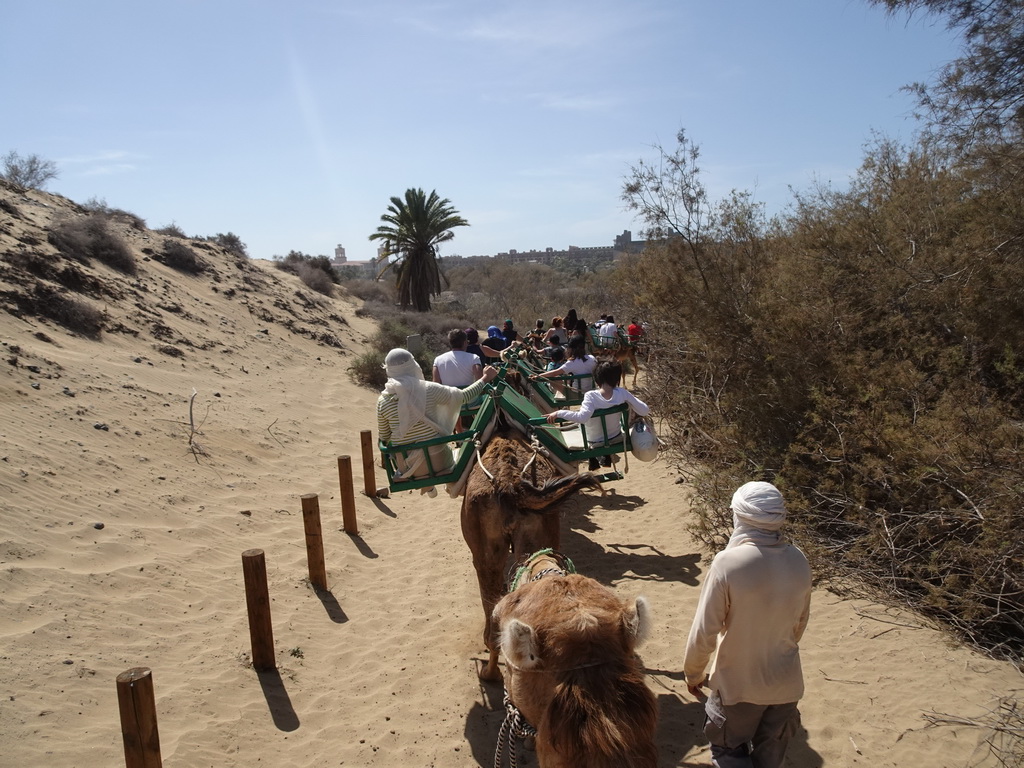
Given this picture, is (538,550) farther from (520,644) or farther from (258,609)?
(258,609)

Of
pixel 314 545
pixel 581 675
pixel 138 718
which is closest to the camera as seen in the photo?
pixel 581 675

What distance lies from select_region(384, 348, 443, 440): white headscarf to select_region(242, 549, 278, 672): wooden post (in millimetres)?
1459

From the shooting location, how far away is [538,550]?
417 cm

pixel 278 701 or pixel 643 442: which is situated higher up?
pixel 643 442

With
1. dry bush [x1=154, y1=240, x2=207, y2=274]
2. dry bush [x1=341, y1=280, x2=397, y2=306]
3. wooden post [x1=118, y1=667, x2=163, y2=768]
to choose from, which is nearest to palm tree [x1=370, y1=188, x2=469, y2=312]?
dry bush [x1=341, y1=280, x2=397, y2=306]

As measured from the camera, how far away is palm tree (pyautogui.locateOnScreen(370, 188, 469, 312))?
3034cm

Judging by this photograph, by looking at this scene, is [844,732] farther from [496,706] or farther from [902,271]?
[902,271]

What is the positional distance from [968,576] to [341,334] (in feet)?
64.7

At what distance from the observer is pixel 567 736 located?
202 cm

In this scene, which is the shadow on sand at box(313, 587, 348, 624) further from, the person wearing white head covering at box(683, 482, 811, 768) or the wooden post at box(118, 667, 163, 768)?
the person wearing white head covering at box(683, 482, 811, 768)

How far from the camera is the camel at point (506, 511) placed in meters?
4.13

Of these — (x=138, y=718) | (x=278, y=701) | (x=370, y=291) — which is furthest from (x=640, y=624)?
(x=370, y=291)

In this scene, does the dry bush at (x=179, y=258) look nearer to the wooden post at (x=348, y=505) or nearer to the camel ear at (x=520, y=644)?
the wooden post at (x=348, y=505)

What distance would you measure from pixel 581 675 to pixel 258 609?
12.5 ft
